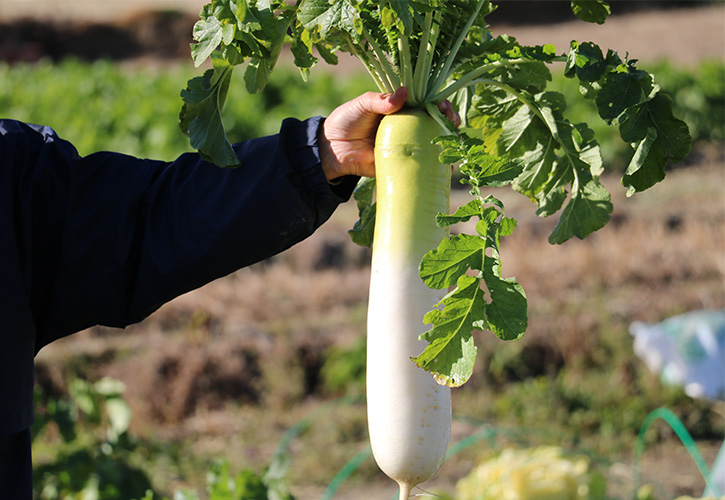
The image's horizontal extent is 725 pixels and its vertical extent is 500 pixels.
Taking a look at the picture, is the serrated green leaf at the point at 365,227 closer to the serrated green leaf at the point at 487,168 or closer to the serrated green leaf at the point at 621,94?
the serrated green leaf at the point at 487,168

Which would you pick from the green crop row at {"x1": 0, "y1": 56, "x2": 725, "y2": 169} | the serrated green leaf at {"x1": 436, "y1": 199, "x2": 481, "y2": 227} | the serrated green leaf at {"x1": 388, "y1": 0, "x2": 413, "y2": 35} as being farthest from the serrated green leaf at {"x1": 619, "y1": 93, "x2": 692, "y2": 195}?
the green crop row at {"x1": 0, "y1": 56, "x2": 725, "y2": 169}

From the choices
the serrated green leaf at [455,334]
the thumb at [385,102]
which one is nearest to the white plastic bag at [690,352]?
the thumb at [385,102]

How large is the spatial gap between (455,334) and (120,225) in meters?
0.83

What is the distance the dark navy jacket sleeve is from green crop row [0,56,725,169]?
906 cm

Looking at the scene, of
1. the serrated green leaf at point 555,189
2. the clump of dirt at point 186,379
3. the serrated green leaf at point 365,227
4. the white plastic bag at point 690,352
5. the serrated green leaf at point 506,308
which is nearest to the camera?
the serrated green leaf at point 506,308

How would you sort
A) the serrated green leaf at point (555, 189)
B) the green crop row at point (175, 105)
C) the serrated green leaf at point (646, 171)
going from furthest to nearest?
the green crop row at point (175, 105) < the serrated green leaf at point (555, 189) < the serrated green leaf at point (646, 171)

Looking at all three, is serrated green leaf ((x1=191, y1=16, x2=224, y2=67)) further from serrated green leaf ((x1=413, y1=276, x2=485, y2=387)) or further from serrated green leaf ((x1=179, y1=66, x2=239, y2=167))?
serrated green leaf ((x1=413, y1=276, x2=485, y2=387))

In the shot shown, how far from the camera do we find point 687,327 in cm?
479

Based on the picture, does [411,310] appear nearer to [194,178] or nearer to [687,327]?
[194,178]

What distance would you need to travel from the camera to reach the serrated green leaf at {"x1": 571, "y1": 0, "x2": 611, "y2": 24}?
1.52 meters

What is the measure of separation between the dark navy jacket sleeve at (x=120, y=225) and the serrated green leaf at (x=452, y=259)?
451mm

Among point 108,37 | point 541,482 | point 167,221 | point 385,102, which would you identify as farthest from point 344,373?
point 108,37

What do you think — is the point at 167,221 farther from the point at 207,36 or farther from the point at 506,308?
the point at 506,308

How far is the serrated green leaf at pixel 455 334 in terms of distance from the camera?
123cm
